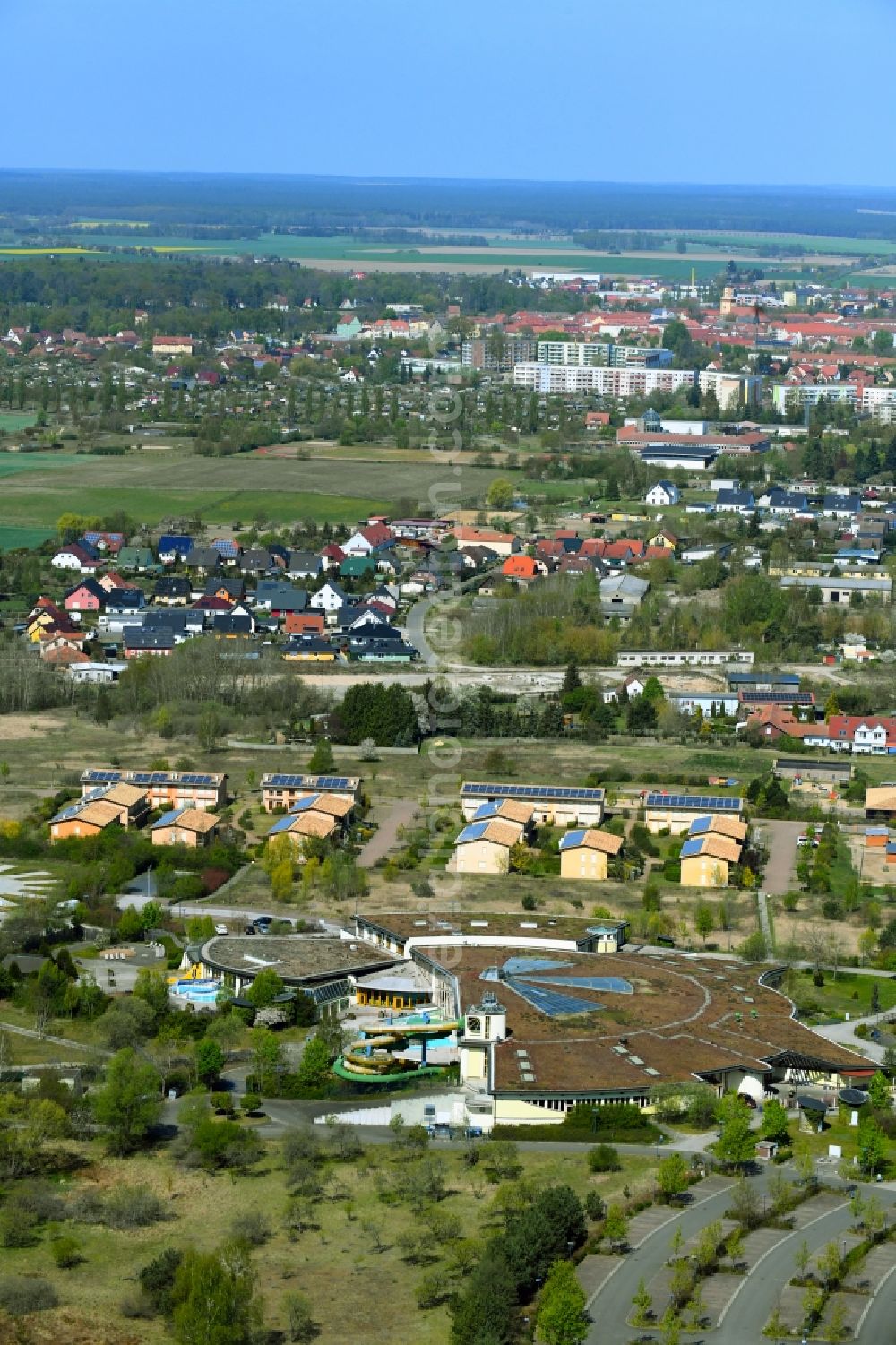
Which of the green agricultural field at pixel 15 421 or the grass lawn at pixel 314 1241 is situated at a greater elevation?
the grass lawn at pixel 314 1241

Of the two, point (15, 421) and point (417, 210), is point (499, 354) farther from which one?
point (417, 210)

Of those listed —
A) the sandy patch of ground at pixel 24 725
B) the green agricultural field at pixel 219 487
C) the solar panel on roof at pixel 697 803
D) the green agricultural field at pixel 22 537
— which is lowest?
the green agricultural field at pixel 22 537

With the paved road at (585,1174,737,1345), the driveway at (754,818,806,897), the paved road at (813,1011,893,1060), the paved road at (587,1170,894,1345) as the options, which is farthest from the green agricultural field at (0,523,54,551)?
the paved road at (587,1170,894,1345)

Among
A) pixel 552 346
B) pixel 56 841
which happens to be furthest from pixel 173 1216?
pixel 552 346

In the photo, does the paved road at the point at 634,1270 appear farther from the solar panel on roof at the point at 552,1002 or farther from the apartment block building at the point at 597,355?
the apartment block building at the point at 597,355

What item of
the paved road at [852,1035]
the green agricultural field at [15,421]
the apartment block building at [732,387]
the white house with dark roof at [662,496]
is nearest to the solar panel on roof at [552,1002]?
the paved road at [852,1035]

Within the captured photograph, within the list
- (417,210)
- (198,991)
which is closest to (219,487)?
(198,991)

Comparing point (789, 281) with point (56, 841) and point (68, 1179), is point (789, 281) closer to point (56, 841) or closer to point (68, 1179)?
point (56, 841)

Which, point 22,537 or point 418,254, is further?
point 418,254

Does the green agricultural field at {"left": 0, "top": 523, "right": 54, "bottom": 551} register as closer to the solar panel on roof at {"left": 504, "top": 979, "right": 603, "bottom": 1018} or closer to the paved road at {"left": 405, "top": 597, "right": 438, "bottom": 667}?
the paved road at {"left": 405, "top": 597, "right": 438, "bottom": 667}
